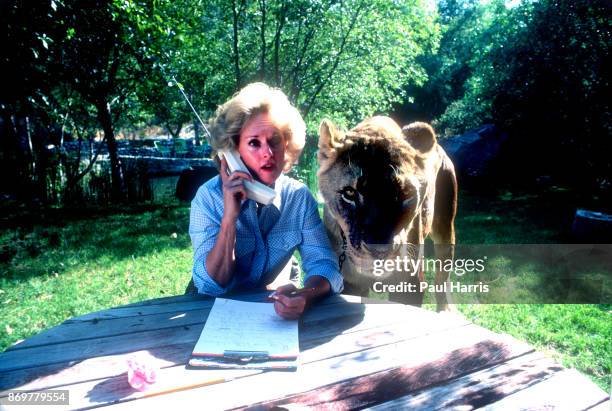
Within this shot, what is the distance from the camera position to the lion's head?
2486mm

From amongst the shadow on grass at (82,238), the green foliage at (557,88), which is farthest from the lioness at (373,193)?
the green foliage at (557,88)

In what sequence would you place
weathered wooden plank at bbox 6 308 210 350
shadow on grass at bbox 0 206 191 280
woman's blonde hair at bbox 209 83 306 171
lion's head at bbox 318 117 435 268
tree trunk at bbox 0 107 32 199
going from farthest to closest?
tree trunk at bbox 0 107 32 199, shadow on grass at bbox 0 206 191 280, woman's blonde hair at bbox 209 83 306 171, lion's head at bbox 318 117 435 268, weathered wooden plank at bbox 6 308 210 350

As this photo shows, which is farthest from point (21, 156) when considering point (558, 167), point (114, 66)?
point (558, 167)

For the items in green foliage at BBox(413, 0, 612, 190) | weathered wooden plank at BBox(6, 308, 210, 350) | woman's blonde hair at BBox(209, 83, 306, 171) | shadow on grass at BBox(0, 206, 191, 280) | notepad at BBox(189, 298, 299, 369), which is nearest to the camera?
notepad at BBox(189, 298, 299, 369)

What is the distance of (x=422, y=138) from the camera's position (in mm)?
3045

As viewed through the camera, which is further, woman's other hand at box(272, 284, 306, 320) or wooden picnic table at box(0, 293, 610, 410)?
woman's other hand at box(272, 284, 306, 320)

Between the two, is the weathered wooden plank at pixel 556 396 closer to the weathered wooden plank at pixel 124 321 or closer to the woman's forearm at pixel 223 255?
the weathered wooden plank at pixel 124 321

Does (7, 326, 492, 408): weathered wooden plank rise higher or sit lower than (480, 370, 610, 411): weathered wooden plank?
higher

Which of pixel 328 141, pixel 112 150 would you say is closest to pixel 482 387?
pixel 328 141

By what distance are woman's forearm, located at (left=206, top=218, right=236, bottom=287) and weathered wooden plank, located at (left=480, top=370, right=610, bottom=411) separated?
4.77 ft

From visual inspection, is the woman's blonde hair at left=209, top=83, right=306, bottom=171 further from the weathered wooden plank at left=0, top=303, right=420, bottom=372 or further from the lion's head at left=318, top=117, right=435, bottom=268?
the weathered wooden plank at left=0, top=303, right=420, bottom=372

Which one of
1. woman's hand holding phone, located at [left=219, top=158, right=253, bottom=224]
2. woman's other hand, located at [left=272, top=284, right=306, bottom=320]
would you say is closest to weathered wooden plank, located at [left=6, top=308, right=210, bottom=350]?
woman's other hand, located at [left=272, top=284, right=306, bottom=320]

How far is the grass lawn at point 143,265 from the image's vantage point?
429 centimetres

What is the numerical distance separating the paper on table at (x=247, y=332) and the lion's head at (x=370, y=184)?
2.46 ft
